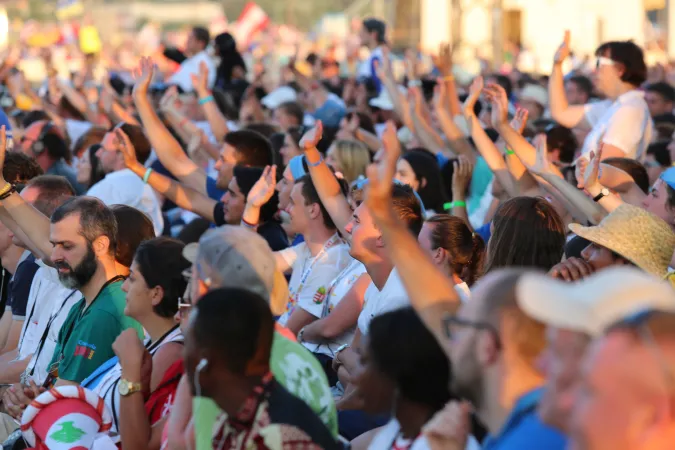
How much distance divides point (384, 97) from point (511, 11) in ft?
62.2

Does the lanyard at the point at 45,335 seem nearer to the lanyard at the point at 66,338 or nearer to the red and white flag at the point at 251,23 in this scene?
the lanyard at the point at 66,338

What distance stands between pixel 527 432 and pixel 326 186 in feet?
11.3

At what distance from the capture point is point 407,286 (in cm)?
330

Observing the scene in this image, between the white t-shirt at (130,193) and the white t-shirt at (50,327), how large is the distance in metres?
2.04

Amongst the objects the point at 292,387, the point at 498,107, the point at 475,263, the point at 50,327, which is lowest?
the point at 50,327

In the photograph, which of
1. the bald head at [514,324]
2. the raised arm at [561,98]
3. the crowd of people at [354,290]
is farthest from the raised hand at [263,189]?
the bald head at [514,324]

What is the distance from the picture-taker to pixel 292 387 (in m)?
3.32

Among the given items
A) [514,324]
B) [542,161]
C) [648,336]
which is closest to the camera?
[648,336]

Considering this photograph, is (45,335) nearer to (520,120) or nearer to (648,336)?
(520,120)

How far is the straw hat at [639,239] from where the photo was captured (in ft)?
13.9

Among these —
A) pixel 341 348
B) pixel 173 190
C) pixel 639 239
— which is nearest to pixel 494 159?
pixel 341 348

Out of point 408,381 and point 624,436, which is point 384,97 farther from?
point 624,436

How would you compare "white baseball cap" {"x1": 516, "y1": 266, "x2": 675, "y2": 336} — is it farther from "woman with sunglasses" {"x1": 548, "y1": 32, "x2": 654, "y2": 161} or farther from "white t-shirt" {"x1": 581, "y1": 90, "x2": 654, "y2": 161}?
"white t-shirt" {"x1": 581, "y1": 90, "x2": 654, "y2": 161}

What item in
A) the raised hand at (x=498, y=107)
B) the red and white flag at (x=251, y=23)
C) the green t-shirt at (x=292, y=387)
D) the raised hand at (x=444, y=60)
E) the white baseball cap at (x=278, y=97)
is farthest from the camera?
the red and white flag at (x=251, y=23)
